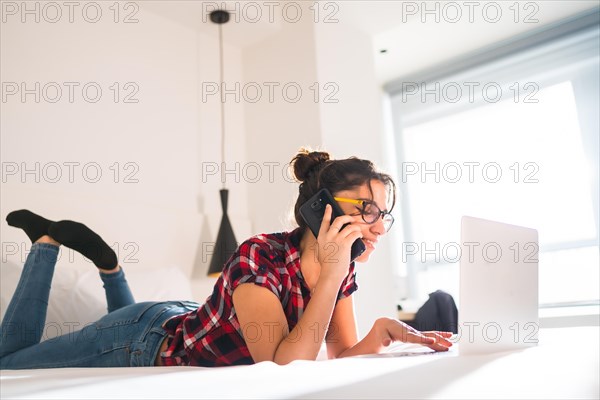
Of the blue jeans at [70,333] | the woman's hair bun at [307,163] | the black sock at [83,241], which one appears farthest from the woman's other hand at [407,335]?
the black sock at [83,241]

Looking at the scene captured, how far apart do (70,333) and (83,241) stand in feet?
1.03

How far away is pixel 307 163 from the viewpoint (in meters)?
1.60

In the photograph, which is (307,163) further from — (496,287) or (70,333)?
(70,333)

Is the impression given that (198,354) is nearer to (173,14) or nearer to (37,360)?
(37,360)

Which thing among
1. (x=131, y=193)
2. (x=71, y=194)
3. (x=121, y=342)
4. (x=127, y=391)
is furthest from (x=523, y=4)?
(x=127, y=391)

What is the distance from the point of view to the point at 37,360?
5.15 ft

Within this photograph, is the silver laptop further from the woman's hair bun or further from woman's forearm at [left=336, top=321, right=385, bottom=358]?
the woman's hair bun

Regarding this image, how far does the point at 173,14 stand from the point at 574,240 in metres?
2.51

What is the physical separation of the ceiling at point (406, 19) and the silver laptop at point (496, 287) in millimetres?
2212

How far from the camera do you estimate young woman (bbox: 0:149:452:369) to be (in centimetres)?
125

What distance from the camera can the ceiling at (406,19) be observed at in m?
2.98

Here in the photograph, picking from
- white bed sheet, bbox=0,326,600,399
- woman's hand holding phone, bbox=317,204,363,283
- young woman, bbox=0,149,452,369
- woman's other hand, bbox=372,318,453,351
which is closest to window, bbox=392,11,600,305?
young woman, bbox=0,149,452,369

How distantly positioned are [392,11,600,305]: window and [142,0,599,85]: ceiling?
212 millimetres

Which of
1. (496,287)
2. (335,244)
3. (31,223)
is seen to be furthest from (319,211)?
(31,223)
